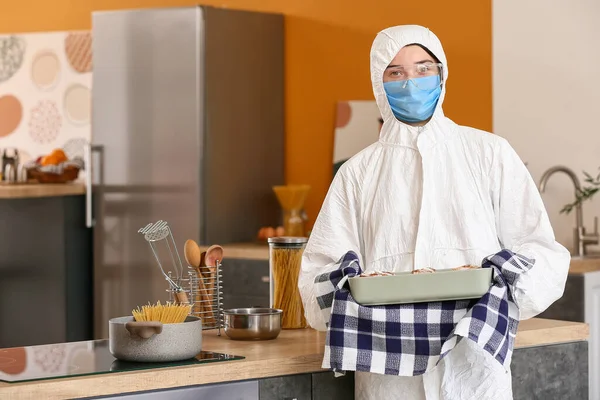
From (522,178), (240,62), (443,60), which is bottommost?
(522,178)

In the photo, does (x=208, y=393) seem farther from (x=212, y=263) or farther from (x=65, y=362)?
(x=212, y=263)

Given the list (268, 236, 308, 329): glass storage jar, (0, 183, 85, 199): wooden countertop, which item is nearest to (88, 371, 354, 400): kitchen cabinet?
(268, 236, 308, 329): glass storage jar

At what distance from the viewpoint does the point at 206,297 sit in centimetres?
253

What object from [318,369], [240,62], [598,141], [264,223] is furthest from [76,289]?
[318,369]

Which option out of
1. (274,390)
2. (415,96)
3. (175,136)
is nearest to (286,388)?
(274,390)

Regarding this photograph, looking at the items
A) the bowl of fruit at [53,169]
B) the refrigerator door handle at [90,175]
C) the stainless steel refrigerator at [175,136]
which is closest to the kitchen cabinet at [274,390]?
the stainless steel refrigerator at [175,136]

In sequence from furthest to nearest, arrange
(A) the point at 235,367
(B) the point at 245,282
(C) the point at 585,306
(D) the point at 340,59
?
(D) the point at 340,59
(B) the point at 245,282
(C) the point at 585,306
(A) the point at 235,367

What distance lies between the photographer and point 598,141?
423cm

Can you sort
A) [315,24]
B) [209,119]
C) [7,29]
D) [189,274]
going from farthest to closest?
[7,29] < [315,24] < [209,119] < [189,274]

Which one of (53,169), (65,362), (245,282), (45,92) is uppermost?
(45,92)

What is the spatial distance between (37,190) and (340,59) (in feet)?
5.45

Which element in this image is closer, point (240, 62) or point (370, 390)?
point (370, 390)

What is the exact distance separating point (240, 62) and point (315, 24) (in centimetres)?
45

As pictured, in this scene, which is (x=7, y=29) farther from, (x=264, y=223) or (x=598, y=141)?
(x=598, y=141)
